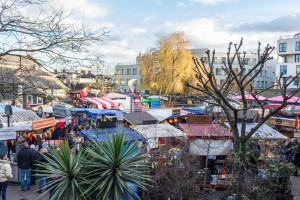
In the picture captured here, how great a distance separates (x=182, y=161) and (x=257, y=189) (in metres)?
2.18

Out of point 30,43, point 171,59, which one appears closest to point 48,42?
point 30,43

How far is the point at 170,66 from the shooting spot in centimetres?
3369

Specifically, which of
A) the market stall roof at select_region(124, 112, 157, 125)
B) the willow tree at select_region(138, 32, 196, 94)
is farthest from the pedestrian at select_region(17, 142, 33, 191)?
the willow tree at select_region(138, 32, 196, 94)

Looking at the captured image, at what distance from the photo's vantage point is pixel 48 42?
6.99 m

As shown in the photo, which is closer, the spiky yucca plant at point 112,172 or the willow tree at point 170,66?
the spiky yucca plant at point 112,172

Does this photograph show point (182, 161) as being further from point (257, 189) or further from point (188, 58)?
point (188, 58)

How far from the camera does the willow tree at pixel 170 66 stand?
3347 centimetres

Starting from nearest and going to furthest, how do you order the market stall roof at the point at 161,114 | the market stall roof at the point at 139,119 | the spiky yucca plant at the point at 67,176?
the spiky yucca plant at the point at 67,176
the market stall roof at the point at 139,119
the market stall roof at the point at 161,114

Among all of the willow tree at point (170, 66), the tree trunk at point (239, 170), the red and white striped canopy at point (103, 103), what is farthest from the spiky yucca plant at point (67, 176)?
the willow tree at point (170, 66)

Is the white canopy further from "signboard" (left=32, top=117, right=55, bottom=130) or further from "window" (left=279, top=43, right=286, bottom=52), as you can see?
"window" (left=279, top=43, right=286, bottom=52)

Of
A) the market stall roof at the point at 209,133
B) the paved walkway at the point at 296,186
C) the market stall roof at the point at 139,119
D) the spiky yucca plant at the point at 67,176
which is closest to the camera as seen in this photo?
the spiky yucca plant at the point at 67,176

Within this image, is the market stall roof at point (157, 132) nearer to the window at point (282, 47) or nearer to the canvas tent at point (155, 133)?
the canvas tent at point (155, 133)

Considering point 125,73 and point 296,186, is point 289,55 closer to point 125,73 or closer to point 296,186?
point 125,73

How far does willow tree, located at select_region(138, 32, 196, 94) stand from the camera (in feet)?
110
